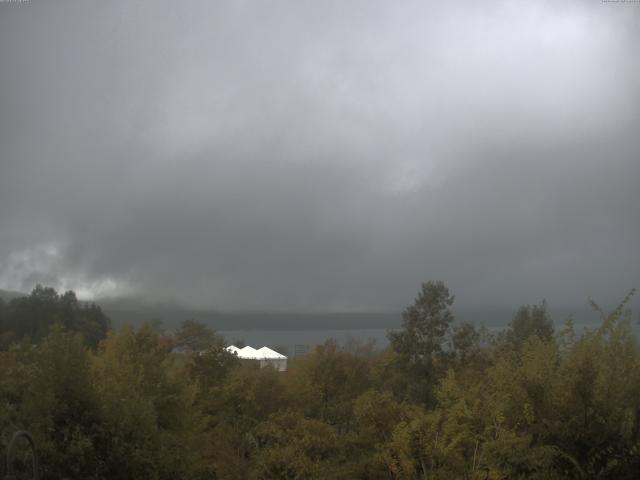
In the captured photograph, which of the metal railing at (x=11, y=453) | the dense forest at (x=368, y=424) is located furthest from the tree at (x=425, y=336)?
the metal railing at (x=11, y=453)

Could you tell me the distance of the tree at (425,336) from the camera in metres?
42.2

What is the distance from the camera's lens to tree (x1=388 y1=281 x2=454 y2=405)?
42188 mm

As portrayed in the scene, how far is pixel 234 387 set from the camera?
35406 millimetres

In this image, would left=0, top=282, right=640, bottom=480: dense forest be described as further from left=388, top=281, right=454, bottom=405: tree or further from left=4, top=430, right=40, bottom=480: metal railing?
left=388, top=281, right=454, bottom=405: tree

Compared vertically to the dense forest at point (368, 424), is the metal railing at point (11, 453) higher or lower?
higher

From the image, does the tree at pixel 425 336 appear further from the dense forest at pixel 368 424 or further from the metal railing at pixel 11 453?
the metal railing at pixel 11 453

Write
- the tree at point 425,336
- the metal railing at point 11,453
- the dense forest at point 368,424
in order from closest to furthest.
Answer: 1. the metal railing at point 11,453
2. the dense forest at point 368,424
3. the tree at point 425,336

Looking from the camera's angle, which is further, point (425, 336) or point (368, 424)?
point (425, 336)

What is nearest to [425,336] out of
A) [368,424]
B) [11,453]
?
[368,424]

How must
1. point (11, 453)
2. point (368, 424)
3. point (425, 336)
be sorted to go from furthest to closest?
point (425, 336) < point (368, 424) < point (11, 453)

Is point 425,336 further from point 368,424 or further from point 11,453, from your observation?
point 11,453

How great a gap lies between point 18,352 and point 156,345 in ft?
28.8

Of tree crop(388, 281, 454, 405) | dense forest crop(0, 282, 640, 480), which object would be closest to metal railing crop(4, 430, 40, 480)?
dense forest crop(0, 282, 640, 480)

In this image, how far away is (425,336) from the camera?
4300cm
